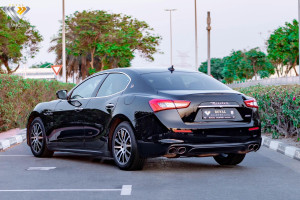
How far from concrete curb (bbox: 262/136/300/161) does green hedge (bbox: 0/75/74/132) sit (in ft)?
22.5

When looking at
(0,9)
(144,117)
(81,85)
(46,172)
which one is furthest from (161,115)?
(0,9)

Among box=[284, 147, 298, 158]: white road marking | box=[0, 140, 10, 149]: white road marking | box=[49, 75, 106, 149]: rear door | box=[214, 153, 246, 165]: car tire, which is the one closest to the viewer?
box=[214, 153, 246, 165]: car tire

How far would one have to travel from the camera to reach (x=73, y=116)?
9945 mm

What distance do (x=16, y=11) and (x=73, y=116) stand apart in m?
53.8

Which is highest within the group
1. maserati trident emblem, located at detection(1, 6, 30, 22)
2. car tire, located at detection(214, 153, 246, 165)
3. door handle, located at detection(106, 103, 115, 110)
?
maserati trident emblem, located at detection(1, 6, 30, 22)

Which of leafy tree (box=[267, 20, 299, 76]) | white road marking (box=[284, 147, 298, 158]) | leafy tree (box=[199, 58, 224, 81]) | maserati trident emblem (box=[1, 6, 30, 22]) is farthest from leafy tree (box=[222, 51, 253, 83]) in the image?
white road marking (box=[284, 147, 298, 158])

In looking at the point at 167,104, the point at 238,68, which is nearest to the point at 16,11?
the point at 167,104

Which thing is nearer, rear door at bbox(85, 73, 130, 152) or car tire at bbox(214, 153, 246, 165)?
rear door at bbox(85, 73, 130, 152)

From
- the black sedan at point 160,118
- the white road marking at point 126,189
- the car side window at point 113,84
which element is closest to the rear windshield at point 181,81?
the black sedan at point 160,118

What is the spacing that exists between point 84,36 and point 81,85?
184 ft

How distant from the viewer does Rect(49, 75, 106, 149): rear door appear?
9734 mm

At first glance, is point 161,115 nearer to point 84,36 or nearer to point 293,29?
point 84,36

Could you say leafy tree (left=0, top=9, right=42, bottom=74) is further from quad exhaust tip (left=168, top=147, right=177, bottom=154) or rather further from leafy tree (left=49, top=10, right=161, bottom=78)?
quad exhaust tip (left=168, top=147, right=177, bottom=154)

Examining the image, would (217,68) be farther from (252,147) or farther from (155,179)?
(155,179)
